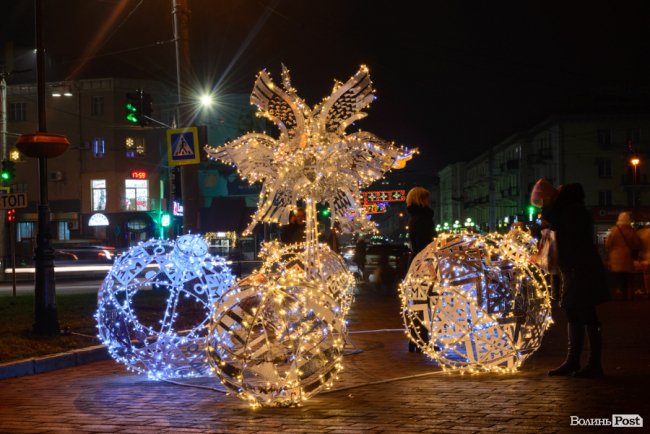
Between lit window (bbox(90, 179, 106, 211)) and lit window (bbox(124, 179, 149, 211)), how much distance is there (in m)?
1.46

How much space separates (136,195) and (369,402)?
48.7 m

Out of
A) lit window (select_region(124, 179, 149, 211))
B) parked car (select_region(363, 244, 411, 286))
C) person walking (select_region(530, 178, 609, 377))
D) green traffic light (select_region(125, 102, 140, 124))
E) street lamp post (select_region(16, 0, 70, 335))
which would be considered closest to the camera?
person walking (select_region(530, 178, 609, 377))

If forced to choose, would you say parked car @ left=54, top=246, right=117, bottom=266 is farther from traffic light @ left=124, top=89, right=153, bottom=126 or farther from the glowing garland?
the glowing garland

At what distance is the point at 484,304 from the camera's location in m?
7.81

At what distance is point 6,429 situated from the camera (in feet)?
20.8

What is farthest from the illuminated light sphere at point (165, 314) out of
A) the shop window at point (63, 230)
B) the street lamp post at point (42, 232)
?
the shop window at point (63, 230)

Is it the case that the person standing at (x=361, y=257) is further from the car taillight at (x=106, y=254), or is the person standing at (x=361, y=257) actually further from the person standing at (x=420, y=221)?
the car taillight at (x=106, y=254)

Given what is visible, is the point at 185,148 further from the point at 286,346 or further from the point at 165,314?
the point at 286,346

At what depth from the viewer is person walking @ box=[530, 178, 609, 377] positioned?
7383mm

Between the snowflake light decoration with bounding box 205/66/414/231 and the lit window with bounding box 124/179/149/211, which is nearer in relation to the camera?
the snowflake light decoration with bounding box 205/66/414/231

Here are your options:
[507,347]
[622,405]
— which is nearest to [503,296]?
[507,347]

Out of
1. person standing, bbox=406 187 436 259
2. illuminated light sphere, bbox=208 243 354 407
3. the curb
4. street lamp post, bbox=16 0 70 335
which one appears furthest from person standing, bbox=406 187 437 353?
street lamp post, bbox=16 0 70 335

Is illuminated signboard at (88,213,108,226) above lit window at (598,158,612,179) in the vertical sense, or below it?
below

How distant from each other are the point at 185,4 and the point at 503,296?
9776 mm
